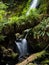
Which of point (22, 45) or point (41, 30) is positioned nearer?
point (41, 30)

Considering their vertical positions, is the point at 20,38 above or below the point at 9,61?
above

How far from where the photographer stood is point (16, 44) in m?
11.2

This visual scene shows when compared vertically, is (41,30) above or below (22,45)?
below

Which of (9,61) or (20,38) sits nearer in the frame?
(9,61)

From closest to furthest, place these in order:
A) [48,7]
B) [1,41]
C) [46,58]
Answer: [46,58], [1,41], [48,7]

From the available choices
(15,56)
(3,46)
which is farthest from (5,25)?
(15,56)

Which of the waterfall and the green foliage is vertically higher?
the waterfall

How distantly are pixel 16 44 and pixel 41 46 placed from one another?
165cm

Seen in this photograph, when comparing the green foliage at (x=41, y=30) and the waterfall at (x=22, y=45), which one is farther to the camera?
the waterfall at (x=22, y=45)

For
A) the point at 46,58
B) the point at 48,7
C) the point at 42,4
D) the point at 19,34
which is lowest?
the point at 46,58

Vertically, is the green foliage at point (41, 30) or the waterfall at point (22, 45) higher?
the waterfall at point (22, 45)

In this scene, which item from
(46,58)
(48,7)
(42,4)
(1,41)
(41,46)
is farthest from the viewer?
(42,4)

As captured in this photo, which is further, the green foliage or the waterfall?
the waterfall

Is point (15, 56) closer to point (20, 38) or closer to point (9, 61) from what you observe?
point (9, 61)
